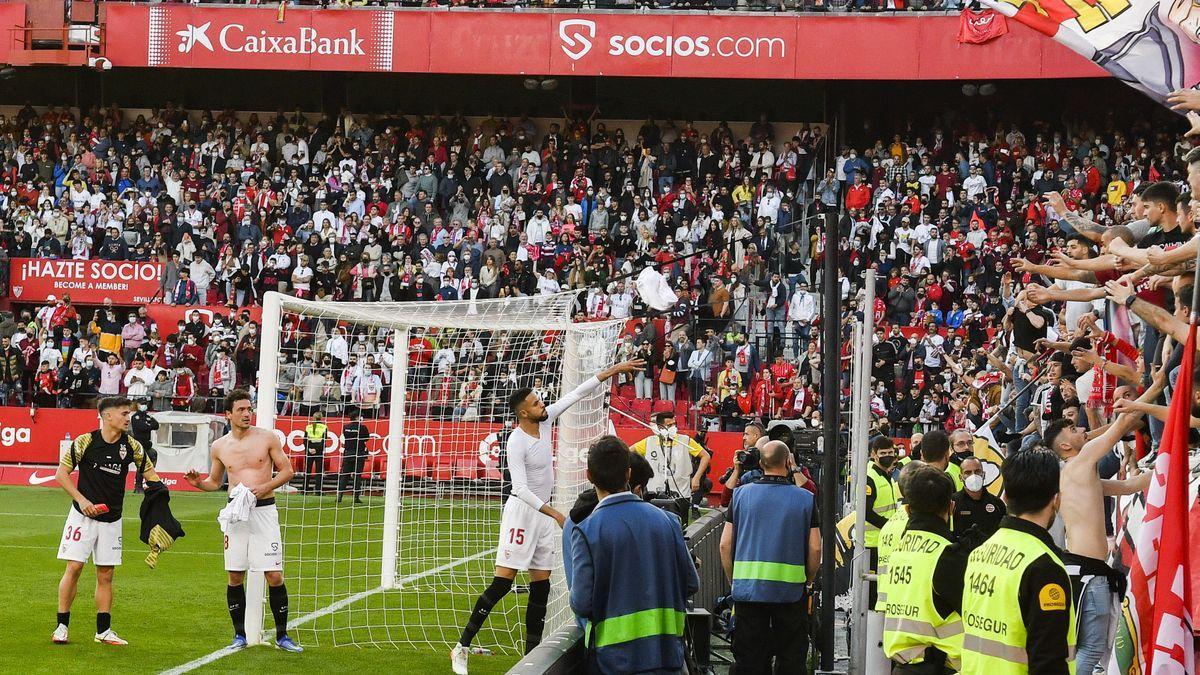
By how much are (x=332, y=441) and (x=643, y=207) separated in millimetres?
10308

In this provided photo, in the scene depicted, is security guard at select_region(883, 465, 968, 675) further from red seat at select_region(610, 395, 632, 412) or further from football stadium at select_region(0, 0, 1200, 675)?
red seat at select_region(610, 395, 632, 412)

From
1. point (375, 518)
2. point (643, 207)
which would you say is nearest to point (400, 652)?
point (375, 518)

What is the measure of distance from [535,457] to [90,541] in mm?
3686

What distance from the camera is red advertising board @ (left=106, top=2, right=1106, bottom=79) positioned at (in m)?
33.0

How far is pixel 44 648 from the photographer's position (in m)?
11.1

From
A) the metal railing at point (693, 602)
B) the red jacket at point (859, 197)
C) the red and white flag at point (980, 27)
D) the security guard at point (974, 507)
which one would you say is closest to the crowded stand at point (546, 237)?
the red jacket at point (859, 197)

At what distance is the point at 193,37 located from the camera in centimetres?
3575

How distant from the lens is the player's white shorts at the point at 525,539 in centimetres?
1038

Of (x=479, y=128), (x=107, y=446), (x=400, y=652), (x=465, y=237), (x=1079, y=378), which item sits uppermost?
(x=479, y=128)

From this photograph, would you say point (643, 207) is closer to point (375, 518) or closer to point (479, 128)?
point (479, 128)

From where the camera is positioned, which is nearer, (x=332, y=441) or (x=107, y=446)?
(x=107, y=446)

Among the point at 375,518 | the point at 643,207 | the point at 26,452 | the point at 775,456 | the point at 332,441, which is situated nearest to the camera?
the point at 775,456

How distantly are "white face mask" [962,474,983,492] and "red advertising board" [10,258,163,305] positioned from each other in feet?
92.2

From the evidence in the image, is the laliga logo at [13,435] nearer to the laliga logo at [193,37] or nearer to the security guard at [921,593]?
the laliga logo at [193,37]
